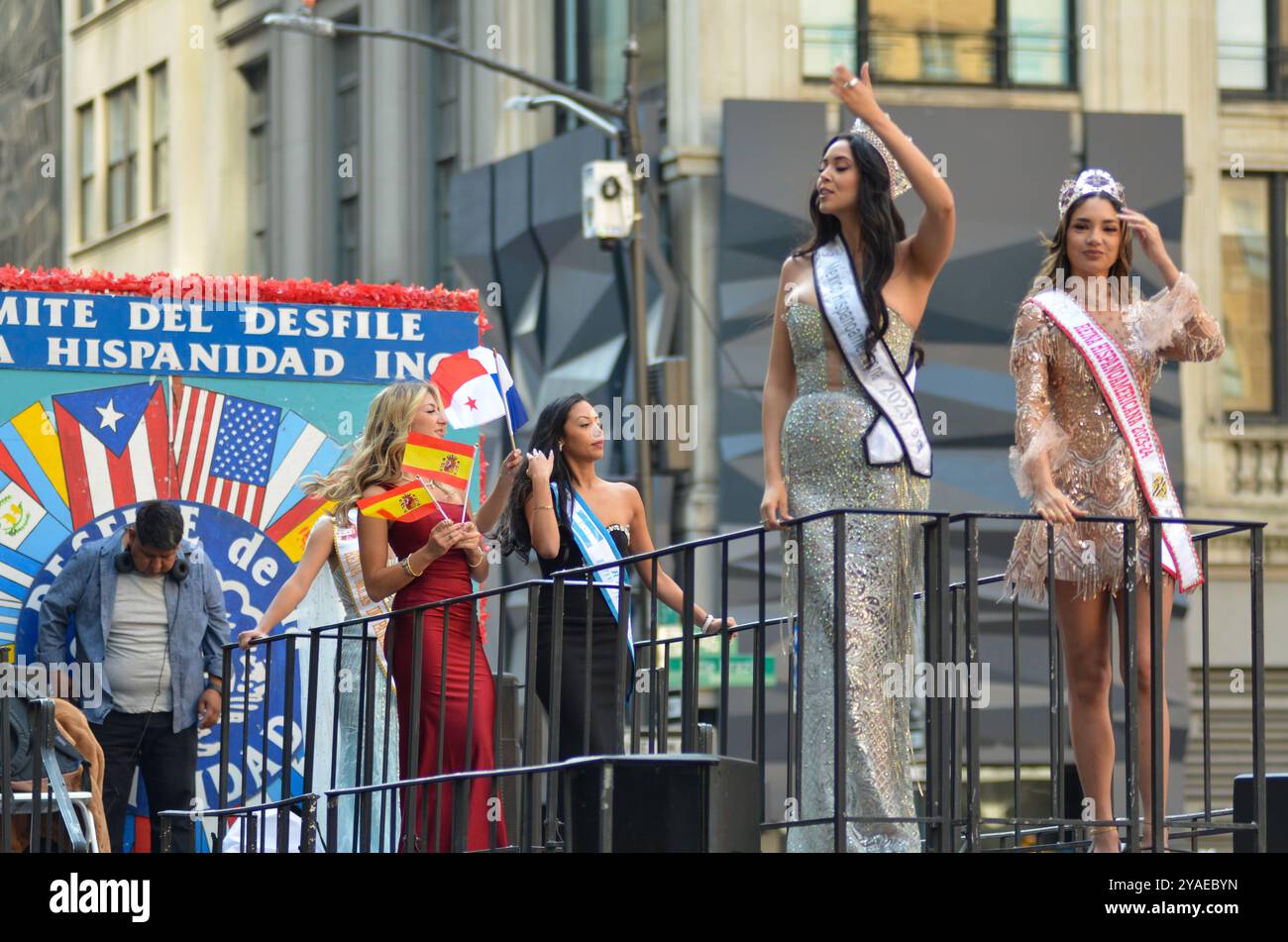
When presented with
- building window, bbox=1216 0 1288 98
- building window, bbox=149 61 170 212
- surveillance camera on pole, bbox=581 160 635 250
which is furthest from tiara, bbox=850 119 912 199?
building window, bbox=149 61 170 212

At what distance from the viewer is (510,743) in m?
11.1

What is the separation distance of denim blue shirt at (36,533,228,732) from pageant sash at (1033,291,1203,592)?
4.92 metres

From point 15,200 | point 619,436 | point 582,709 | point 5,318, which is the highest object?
point 15,200

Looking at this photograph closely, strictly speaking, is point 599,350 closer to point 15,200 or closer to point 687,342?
point 687,342

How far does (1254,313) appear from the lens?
86.7 feet

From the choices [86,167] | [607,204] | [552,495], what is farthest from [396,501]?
[86,167]

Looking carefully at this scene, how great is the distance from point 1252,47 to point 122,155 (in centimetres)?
1944

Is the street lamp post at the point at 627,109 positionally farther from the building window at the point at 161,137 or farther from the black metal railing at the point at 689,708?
the building window at the point at 161,137

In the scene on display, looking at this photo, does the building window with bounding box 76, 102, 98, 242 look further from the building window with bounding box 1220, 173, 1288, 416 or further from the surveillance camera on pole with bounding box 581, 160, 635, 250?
the building window with bounding box 1220, 173, 1288, 416

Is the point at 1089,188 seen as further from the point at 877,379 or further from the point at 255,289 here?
the point at 255,289

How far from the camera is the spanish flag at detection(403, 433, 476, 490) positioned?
8938mm
